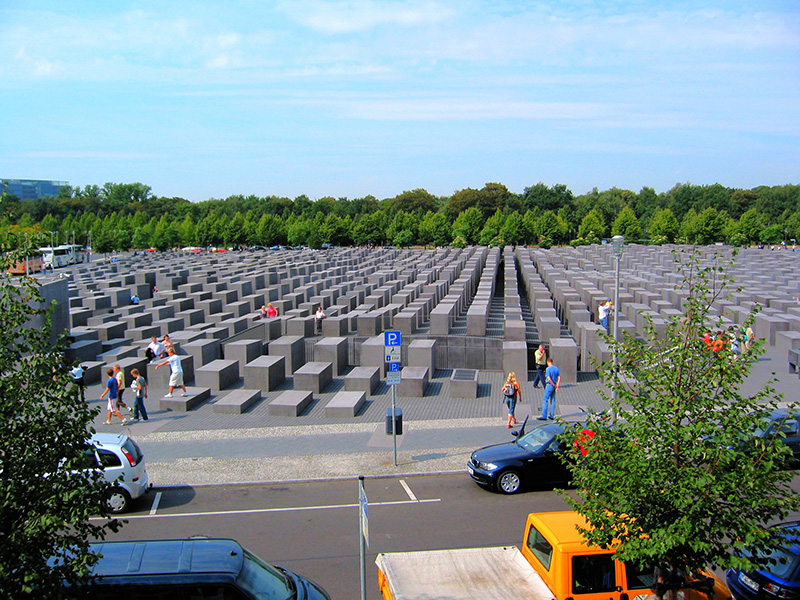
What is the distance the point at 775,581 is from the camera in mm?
7398

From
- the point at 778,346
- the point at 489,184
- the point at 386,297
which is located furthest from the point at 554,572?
the point at 489,184

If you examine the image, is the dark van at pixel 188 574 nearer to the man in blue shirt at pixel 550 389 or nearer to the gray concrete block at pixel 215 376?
the man in blue shirt at pixel 550 389

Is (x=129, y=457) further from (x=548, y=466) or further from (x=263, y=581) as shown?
(x=548, y=466)

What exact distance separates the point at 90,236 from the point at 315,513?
105m

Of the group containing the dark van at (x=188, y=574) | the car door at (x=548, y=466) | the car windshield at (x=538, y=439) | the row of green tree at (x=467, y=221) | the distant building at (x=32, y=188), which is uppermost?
the distant building at (x=32, y=188)

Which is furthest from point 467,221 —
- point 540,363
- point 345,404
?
point 345,404

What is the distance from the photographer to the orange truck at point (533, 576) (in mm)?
6438

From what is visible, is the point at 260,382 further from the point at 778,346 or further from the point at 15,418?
the point at 778,346

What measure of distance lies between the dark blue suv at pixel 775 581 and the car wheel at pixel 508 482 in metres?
3.90

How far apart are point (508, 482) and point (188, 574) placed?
6.38 meters

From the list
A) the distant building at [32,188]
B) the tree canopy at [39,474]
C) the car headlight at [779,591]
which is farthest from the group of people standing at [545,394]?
the distant building at [32,188]

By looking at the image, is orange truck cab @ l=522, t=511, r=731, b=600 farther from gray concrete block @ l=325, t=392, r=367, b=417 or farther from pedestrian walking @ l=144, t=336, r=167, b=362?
pedestrian walking @ l=144, t=336, r=167, b=362

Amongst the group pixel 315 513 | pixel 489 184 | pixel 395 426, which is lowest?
pixel 315 513

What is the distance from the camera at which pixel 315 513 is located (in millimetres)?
10578
